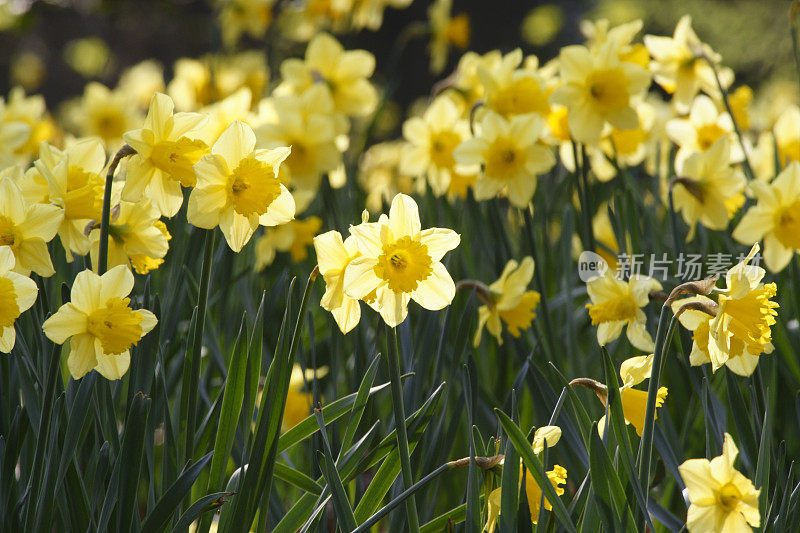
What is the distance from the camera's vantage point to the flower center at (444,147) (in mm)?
2414

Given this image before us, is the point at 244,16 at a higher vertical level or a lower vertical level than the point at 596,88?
higher

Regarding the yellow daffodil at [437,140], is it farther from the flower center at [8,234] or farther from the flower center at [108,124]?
the flower center at [108,124]

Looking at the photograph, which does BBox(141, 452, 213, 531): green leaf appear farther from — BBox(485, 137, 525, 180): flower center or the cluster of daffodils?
BBox(485, 137, 525, 180): flower center

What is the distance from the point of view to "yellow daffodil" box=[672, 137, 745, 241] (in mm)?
1764

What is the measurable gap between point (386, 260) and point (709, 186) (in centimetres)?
115

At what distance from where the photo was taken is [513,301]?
1.53 m

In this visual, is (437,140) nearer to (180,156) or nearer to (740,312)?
(180,156)

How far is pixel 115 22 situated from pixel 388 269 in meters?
9.92

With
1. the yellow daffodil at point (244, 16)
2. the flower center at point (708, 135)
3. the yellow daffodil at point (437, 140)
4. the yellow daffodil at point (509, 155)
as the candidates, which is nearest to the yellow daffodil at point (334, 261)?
the yellow daffodil at point (509, 155)

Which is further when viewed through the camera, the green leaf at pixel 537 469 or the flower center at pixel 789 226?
the flower center at pixel 789 226

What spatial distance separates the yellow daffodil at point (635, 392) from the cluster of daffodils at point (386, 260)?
0.87 ft

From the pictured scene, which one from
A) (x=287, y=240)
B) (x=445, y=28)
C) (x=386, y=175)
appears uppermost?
(x=445, y=28)

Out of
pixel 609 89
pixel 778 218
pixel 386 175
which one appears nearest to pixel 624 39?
pixel 609 89

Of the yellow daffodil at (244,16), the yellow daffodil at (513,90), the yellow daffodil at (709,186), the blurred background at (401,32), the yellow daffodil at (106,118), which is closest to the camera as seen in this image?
the yellow daffodil at (709,186)
